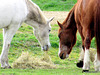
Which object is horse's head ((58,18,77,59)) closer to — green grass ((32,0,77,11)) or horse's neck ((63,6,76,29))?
horse's neck ((63,6,76,29))

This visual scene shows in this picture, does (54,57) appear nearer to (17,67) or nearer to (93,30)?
(17,67)

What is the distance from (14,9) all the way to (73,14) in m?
1.64

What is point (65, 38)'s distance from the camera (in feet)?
34.7

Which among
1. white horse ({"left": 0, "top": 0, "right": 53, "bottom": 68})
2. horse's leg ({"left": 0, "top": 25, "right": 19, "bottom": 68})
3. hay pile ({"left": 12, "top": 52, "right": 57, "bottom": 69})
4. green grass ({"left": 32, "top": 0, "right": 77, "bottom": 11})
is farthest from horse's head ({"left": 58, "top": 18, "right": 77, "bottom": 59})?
green grass ({"left": 32, "top": 0, "right": 77, "bottom": 11})

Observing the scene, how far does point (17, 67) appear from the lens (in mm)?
10094

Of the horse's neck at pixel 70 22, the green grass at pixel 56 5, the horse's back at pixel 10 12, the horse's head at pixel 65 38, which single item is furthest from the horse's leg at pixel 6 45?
the green grass at pixel 56 5

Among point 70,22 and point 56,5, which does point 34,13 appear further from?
point 56,5

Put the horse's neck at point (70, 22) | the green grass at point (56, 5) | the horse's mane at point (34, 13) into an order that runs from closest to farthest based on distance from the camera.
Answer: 1. the horse's neck at point (70, 22)
2. the horse's mane at point (34, 13)
3. the green grass at point (56, 5)

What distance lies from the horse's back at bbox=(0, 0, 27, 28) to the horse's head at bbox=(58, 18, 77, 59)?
119 cm

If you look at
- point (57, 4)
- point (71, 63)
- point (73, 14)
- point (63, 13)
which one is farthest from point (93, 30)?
point (57, 4)

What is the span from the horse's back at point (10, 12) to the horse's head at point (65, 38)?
3.90 feet

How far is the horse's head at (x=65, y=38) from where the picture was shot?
34.4ft

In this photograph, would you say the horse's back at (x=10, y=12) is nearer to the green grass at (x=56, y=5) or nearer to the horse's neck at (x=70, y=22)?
the horse's neck at (x=70, y=22)

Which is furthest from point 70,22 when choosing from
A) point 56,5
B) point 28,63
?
point 56,5
